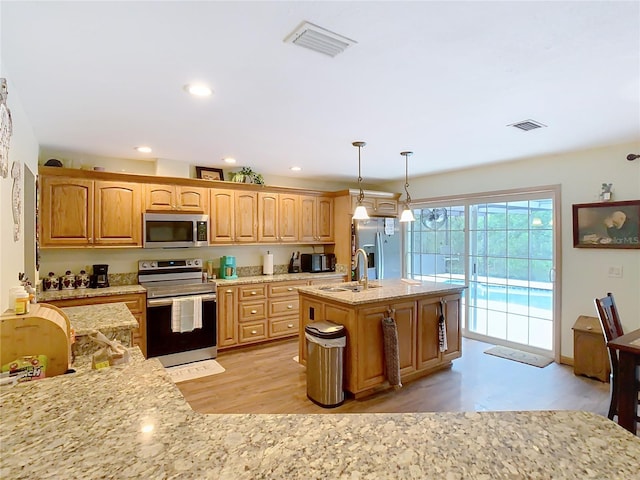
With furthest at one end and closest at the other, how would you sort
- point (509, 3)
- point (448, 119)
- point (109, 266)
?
1. point (109, 266)
2. point (448, 119)
3. point (509, 3)

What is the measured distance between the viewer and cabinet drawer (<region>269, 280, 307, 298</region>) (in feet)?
15.7

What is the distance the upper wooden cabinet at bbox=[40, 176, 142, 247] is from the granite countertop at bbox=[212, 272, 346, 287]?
3.65 ft

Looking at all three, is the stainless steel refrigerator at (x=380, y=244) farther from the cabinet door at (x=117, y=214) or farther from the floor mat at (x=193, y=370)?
the cabinet door at (x=117, y=214)

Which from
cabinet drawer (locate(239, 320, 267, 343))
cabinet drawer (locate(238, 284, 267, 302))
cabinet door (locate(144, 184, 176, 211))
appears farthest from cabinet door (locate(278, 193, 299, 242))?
cabinet door (locate(144, 184, 176, 211))

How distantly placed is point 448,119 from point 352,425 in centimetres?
257

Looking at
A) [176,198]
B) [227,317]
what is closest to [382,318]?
[227,317]

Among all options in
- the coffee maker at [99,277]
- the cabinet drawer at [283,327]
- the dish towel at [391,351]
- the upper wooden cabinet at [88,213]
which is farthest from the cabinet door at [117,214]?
the dish towel at [391,351]

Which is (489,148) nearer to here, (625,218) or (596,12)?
(625,218)

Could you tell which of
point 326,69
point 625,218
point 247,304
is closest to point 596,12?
point 326,69

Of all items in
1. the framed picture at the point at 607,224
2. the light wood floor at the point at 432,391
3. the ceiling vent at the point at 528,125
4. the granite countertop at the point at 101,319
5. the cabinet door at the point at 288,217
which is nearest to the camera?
the granite countertop at the point at 101,319

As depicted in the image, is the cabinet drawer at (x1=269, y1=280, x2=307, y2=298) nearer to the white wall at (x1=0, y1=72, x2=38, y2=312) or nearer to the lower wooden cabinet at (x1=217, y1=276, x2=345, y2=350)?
the lower wooden cabinet at (x1=217, y1=276, x2=345, y2=350)

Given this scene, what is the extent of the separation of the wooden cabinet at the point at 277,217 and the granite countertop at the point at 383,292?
1.57 meters

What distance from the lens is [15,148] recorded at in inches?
83.4

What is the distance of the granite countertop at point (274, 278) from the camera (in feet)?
14.8
